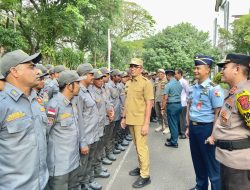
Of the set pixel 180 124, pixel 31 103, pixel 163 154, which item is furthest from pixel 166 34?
pixel 31 103

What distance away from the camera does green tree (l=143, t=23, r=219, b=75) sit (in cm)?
2002

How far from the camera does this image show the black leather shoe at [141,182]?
193 inches

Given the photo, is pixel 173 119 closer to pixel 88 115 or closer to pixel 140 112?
pixel 140 112

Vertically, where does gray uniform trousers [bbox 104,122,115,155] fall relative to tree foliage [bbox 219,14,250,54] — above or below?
below

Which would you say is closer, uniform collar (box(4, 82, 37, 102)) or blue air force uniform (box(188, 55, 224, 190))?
uniform collar (box(4, 82, 37, 102))

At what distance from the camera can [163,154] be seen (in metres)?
6.94

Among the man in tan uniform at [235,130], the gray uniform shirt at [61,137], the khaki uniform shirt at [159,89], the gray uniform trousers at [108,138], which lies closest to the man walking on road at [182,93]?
the khaki uniform shirt at [159,89]

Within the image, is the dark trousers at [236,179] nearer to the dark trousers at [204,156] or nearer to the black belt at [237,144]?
the black belt at [237,144]

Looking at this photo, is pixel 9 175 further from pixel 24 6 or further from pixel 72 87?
pixel 24 6

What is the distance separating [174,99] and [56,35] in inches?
444

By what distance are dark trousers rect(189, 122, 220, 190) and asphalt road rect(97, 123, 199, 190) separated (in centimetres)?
70

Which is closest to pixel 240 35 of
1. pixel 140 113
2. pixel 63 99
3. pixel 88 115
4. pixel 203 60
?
pixel 140 113

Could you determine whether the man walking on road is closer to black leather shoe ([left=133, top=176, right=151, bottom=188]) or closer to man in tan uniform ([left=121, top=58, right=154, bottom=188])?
man in tan uniform ([left=121, top=58, right=154, bottom=188])

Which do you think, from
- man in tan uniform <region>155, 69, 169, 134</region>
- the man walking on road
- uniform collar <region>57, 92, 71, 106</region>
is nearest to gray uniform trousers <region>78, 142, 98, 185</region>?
uniform collar <region>57, 92, 71, 106</region>
